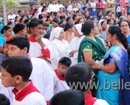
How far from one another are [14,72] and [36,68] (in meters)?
0.72

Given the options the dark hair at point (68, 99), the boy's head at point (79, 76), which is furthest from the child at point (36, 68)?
the dark hair at point (68, 99)

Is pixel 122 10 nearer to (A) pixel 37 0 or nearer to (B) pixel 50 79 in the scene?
(A) pixel 37 0

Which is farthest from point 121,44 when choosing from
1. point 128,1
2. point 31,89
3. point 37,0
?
point 37,0

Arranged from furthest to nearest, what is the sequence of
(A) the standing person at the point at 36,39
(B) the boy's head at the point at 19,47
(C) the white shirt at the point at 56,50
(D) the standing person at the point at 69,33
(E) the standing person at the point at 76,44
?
(D) the standing person at the point at 69,33 → (E) the standing person at the point at 76,44 → (C) the white shirt at the point at 56,50 → (A) the standing person at the point at 36,39 → (B) the boy's head at the point at 19,47

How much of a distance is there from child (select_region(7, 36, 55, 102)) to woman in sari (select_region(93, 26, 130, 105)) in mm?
758

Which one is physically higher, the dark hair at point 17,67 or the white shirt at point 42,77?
the dark hair at point 17,67

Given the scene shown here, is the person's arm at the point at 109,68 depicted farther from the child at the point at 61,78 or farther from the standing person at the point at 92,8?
the standing person at the point at 92,8

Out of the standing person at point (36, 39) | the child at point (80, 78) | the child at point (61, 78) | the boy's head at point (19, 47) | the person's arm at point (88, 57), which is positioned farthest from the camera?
the standing person at point (36, 39)

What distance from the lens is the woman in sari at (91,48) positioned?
4188mm

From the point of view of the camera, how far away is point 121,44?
3.90 m

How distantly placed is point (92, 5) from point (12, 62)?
1464 centimetres

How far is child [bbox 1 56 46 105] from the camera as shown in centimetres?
247

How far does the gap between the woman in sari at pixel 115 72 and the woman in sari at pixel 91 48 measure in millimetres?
269

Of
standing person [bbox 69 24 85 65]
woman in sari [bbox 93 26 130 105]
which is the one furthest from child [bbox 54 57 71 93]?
standing person [bbox 69 24 85 65]
